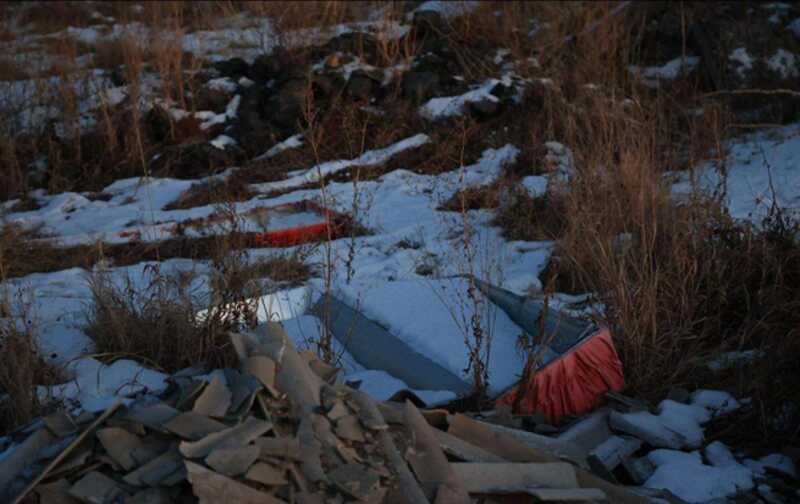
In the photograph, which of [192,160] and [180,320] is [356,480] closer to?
[180,320]

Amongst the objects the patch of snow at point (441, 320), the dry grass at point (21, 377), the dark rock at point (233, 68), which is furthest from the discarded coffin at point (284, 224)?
the dark rock at point (233, 68)

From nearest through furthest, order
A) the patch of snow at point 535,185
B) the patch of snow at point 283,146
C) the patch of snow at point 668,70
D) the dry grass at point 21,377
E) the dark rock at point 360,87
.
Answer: the dry grass at point 21,377
the patch of snow at point 535,185
the patch of snow at point 283,146
the dark rock at point 360,87
the patch of snow at point 668,70

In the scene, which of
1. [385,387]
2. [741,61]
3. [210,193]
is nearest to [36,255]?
[210,193]

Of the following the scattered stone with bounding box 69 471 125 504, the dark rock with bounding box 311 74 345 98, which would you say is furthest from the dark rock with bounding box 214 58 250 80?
the scattered stone with bounding box 69 471 125 504

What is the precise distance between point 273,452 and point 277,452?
1 centimetres

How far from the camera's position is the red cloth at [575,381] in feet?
12.9

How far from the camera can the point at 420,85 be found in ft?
29.6

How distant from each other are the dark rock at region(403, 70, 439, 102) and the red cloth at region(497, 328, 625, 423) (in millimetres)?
5237

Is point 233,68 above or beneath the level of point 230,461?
above

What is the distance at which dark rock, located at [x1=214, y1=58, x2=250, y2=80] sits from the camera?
32.2 ft

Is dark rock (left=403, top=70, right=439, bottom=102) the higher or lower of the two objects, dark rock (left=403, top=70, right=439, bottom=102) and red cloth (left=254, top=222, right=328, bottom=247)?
the higher

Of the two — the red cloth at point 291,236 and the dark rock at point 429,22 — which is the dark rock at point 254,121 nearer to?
the dark rock at point 429,22

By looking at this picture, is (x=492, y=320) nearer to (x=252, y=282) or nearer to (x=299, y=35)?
(x=252, y=282)

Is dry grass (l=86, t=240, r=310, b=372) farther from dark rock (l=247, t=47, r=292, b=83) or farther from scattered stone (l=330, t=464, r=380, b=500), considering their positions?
dark rock (l=247, t=47, r=292, b=83)
